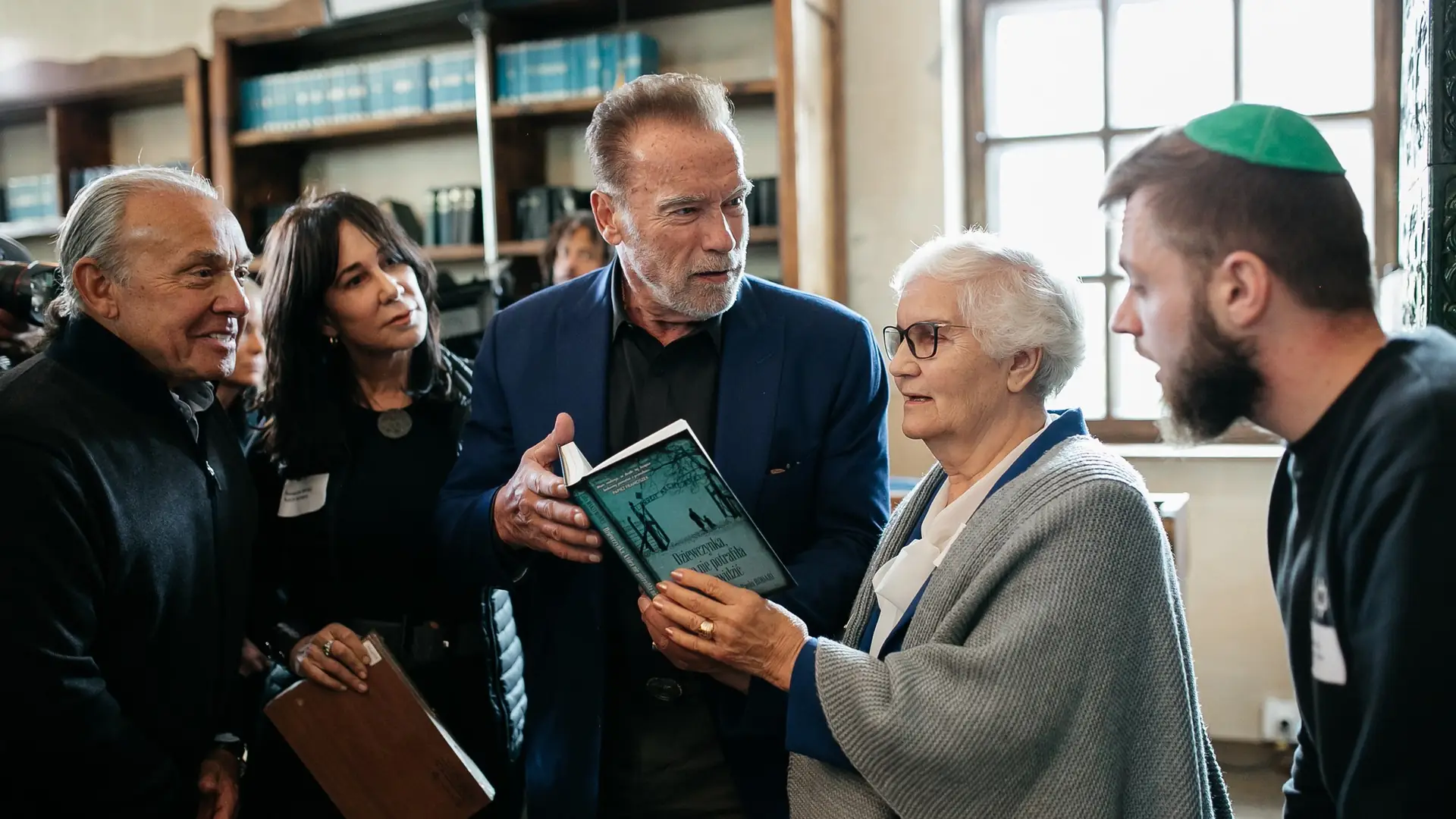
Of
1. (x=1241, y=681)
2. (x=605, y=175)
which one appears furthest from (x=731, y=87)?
(x=1241, y=681)

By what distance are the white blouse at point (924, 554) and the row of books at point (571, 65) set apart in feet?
9.58

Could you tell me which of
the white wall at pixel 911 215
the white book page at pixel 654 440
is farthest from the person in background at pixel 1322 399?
the white wall at pixel 911 215

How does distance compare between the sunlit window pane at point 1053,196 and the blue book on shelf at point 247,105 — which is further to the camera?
the blue book on shelf at point 247,105

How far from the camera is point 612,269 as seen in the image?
1932 millimetres

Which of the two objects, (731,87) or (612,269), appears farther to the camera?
(731,87)

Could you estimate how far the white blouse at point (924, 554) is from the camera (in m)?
A: 1.55

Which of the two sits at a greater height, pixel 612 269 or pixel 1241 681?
pixel 612 269

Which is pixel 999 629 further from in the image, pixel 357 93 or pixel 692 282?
pixel 357 93

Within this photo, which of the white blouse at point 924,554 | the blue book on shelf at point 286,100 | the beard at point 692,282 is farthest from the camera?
the blue book on shelf at point 286,100

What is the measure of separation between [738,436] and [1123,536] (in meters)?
0.62

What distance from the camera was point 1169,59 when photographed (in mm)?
4070

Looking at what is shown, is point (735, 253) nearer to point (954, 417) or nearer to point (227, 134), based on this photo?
point (954, 417)

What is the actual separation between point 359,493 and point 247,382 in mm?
547

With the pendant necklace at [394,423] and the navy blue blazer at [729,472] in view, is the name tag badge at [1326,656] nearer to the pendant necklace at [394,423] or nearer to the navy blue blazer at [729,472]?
the navy blue blazer at [729,472]
